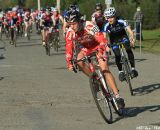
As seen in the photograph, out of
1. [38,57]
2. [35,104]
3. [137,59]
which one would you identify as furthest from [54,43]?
[35,104]

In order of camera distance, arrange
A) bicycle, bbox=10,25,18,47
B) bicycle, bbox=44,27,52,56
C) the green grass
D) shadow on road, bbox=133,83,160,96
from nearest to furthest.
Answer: shadow on road, bbox=133,83,160,96 → bicycle, bbox=44,27,52,56 → the green grass → bicycle, bbox=10,25,18,47

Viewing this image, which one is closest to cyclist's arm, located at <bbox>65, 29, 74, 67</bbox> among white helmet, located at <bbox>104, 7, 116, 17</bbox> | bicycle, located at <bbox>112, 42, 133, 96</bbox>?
white helmet, located at <bbox>104, 7, 116, 17</bbox>

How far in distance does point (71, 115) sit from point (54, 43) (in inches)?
596

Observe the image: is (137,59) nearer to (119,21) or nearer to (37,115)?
(119,21)

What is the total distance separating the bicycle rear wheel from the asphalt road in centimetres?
15

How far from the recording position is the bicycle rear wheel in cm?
937

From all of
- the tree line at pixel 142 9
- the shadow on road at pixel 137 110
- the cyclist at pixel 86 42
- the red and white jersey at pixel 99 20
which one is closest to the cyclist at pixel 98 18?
the red and white jersey at pixel 99 20

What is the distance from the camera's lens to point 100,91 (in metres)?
9.50

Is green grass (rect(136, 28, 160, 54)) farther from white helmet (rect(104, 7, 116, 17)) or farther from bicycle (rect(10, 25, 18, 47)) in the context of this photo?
white helmet (rect(104, 7, 116, 17))

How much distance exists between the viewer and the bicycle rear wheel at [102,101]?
9367 millimetres

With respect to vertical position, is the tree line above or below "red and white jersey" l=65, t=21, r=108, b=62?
below

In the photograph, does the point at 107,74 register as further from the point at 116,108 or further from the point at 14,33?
the point at 14,33

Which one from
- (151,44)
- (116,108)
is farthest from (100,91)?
(151,44)

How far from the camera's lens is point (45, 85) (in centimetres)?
1462
